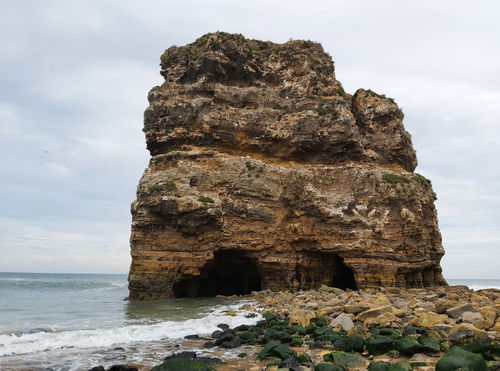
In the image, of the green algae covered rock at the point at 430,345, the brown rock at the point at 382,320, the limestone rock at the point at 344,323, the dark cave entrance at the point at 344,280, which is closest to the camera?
the green algae covered rock at the point at 430,345

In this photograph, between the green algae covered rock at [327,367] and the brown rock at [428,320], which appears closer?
the green algae covered rock at [327,367]

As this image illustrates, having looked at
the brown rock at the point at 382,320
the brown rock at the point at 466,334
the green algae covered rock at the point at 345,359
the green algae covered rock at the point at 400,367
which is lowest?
the green algae covered rock at the point at 345,359

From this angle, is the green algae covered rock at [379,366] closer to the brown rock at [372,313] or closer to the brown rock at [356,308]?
the brown rock at [372,313]

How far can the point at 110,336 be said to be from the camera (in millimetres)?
12930

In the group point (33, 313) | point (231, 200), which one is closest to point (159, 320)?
point (33, 313)

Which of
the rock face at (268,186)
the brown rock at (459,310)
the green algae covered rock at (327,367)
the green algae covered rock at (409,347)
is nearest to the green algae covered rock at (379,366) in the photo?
the green algae covered rock at (327,367)

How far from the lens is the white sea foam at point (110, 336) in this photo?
11.7m

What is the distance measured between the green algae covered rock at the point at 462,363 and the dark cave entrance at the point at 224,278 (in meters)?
19.3

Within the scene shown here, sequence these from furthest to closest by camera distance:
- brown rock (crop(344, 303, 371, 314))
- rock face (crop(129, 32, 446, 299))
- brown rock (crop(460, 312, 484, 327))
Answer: rock face (crop(129, 32, 446, 299))
brown rock (crop(344, 303, 371, 314))
brown rock (crop(460, 312, 484, 327))

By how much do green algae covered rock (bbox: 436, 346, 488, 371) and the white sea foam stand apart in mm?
8173

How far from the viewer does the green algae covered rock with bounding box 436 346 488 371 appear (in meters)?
7.01

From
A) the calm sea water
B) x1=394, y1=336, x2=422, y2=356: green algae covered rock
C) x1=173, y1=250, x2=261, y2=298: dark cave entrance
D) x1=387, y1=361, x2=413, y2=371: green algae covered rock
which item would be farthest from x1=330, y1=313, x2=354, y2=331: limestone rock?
x1=173, y1=250, x2=261, y2=298: dark cave entrance

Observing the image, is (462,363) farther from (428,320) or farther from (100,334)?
(100,334)

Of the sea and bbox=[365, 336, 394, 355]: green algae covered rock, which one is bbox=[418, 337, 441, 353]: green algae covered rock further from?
the sea
